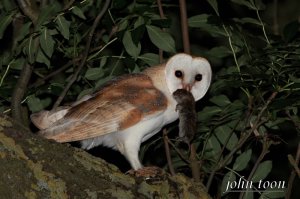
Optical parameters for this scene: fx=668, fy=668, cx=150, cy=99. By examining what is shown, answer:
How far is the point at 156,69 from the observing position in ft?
11.1

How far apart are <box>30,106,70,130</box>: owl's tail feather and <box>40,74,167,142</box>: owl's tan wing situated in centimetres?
4

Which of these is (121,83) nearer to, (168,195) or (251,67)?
(251,67)

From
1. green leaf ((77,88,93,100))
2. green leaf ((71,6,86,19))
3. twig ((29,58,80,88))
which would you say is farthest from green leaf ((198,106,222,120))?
green leaf ((71,6,86,19))

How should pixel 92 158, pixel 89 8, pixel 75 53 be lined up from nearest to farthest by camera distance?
pixel 92 158
pixel 75 53
pixel 89 8

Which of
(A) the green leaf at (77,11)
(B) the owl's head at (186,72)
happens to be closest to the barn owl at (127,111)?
(B) the owl's head at (186,72)

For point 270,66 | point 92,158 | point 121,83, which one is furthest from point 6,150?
point 270,66

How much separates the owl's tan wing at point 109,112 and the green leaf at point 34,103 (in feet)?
1.07

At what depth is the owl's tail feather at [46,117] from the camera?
3.13 meters

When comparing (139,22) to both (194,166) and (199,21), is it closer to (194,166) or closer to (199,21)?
(199,21)

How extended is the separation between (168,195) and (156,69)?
3.06ft

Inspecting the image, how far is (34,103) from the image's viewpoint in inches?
137

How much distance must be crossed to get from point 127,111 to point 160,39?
39 cm

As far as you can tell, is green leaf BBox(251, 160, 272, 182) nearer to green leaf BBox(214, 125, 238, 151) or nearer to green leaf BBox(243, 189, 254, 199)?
green leaf BBox(243, 189, 254, 199)

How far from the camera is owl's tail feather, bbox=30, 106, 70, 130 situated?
123 inches
